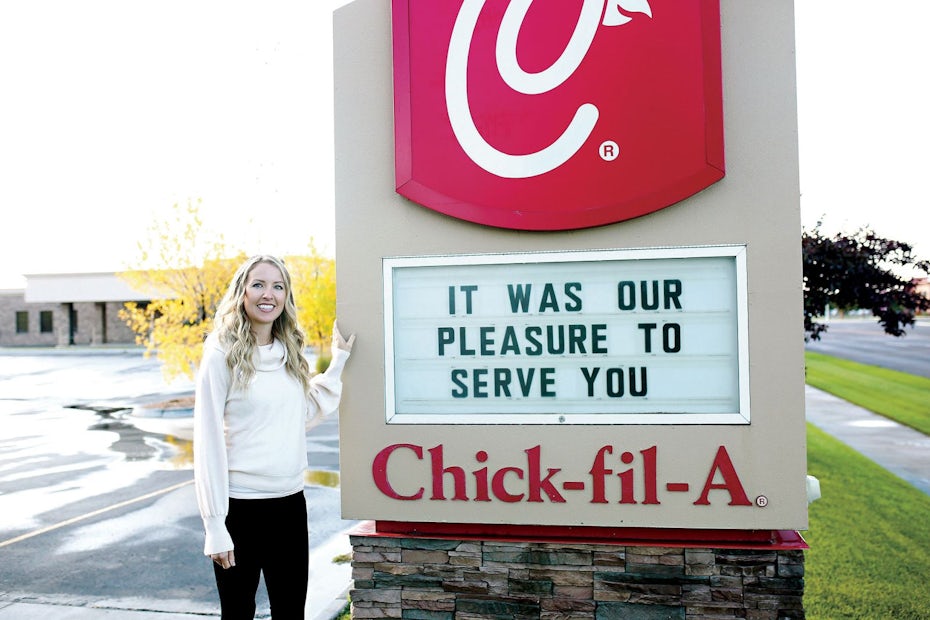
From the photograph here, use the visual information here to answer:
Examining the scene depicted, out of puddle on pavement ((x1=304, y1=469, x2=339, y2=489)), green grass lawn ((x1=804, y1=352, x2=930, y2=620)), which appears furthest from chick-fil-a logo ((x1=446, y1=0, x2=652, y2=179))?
puddle on pavement ((x1=304, y1=469, x2=339, y2=489))

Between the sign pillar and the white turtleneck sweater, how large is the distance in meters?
0.37

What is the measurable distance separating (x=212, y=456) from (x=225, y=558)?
449mm

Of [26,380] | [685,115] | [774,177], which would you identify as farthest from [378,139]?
[26,380]

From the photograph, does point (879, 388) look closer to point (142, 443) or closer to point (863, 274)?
point (863, 274)

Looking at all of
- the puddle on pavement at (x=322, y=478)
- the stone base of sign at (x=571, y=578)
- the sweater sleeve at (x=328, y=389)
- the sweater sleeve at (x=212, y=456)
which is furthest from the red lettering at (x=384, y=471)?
the puddle on pavement at (x=322, y=478)

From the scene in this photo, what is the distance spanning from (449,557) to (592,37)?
8.65 feet

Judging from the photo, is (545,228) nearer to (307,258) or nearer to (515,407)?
(515,407)

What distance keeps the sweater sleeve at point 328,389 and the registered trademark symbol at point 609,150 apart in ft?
5.21

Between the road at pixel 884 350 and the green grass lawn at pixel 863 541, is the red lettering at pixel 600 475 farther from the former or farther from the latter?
the road at pixel 884 350

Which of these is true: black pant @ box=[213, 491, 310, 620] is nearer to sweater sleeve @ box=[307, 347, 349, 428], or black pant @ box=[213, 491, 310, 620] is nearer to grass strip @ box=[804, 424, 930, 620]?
sweater sleeve @ box=[307, 347, 349, 428]

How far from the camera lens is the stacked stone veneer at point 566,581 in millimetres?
3191

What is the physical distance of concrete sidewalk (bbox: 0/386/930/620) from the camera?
197 inches

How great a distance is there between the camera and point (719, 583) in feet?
10.5

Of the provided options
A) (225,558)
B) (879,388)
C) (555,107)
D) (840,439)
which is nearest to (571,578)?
(225,558)
